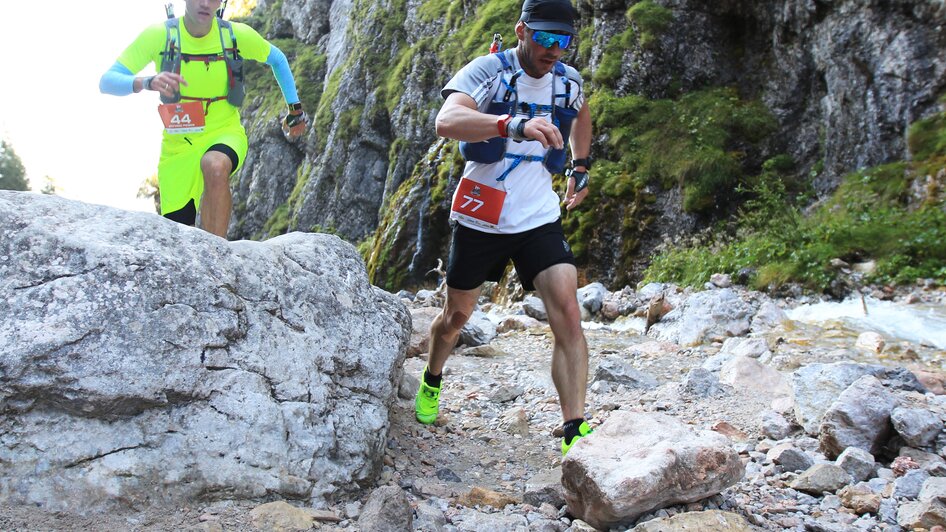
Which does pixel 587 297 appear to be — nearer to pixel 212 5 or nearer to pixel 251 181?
pixel 212 5

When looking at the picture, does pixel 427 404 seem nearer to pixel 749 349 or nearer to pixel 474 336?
pixel 474 336

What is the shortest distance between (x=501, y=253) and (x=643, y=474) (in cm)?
183

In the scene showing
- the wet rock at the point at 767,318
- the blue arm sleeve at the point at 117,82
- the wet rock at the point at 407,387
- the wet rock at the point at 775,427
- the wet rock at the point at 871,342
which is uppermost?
the blue arm sleeve at the point at 117,82

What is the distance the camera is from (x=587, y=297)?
11.8 m

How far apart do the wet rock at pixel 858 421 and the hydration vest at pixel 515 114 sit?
2.09 metres

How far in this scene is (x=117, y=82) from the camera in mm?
5027

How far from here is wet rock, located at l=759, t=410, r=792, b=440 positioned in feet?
13.7

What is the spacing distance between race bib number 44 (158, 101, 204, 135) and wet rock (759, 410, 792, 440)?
454cm

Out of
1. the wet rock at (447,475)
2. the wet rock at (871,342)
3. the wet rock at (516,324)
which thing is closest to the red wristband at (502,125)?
the wet rock at (447,475)

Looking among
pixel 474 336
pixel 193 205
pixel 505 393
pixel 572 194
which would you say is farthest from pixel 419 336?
pixel 572 194

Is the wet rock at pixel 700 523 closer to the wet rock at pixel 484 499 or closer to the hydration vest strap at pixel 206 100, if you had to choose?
the wet rock at pixel 484 499

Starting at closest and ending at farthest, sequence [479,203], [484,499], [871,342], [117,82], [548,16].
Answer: [484,499] < [548,16] < [479,203] < [117,82] < [871,342]

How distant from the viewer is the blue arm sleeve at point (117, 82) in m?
5.03

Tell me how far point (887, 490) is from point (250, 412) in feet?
9.61
